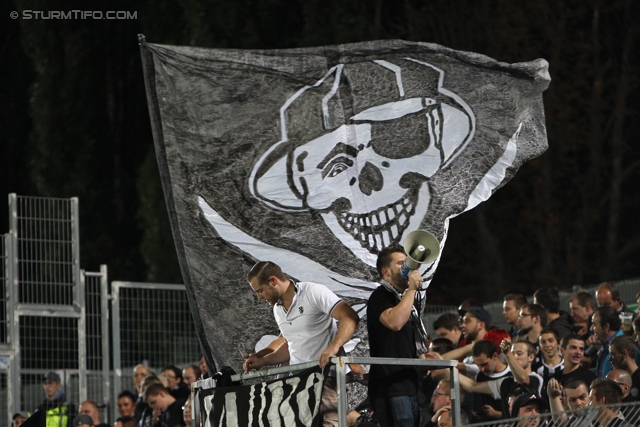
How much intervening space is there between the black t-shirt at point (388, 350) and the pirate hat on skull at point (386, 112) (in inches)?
99.6

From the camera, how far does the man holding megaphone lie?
7.63 meters

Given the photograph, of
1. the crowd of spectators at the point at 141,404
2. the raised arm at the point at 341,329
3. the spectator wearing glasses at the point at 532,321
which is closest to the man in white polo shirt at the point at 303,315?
the raised arm at the point at 341,329

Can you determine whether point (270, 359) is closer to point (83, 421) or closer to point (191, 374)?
point (83, 421)

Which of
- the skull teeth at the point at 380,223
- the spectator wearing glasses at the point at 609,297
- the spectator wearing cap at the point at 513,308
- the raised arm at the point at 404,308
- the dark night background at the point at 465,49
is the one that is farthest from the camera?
the dark night background at the point at 465,49

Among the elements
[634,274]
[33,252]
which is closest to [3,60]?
[634,274]

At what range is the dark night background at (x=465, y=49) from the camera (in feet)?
81.8

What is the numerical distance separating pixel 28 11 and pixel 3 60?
4.47 meters

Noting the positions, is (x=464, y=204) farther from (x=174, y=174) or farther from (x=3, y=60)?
(x=3, y=60)

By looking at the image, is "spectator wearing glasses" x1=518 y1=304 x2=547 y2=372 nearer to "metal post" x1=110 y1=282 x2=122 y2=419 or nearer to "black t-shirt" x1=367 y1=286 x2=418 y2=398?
"black t-shirt" x1=367 y1=286 x2=418 y2=398

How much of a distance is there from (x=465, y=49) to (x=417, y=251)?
17.7m

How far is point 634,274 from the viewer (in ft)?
81.7

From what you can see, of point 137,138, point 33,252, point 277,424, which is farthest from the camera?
point 137,138

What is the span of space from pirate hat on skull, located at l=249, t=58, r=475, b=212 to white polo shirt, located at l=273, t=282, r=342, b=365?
2.14 meters

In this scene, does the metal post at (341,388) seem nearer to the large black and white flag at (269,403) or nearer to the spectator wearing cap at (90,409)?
the large black and white flag at (269,403)
